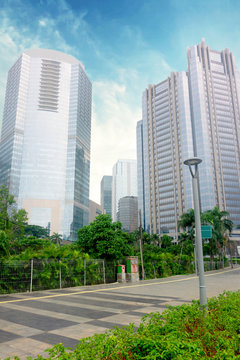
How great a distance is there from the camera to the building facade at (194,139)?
119125mm

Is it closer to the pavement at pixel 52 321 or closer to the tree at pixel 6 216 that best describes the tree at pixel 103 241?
the pavement at pixel 52 321

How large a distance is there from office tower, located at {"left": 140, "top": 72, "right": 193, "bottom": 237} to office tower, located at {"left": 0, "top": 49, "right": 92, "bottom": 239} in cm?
3523

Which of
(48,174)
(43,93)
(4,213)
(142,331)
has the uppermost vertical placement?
(43,93)

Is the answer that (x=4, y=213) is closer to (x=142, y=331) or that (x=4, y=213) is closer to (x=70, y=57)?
(x=142, y=331)

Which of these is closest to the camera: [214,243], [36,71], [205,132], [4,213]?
[4,213]

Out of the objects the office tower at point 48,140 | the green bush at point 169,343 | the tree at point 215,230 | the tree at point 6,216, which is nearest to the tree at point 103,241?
the tree at point 6,216

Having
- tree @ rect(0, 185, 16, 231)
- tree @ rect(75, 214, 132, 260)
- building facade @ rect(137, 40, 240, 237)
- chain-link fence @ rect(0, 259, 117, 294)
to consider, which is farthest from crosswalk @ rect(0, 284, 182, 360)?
building facade @ rect(137, 40, 240, 237)

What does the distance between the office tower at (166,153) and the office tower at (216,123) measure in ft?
18.1

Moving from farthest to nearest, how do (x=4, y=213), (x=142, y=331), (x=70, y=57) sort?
(x=70, y=57) < (x=4, y=213) < (x=142, y=331)

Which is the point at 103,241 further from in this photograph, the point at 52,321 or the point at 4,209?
the point at 4,209

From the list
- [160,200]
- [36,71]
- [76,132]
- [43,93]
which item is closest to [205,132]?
[160,200]

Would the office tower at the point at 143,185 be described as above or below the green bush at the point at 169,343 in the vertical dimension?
above

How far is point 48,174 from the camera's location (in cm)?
12662

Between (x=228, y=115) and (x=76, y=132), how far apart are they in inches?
3067
